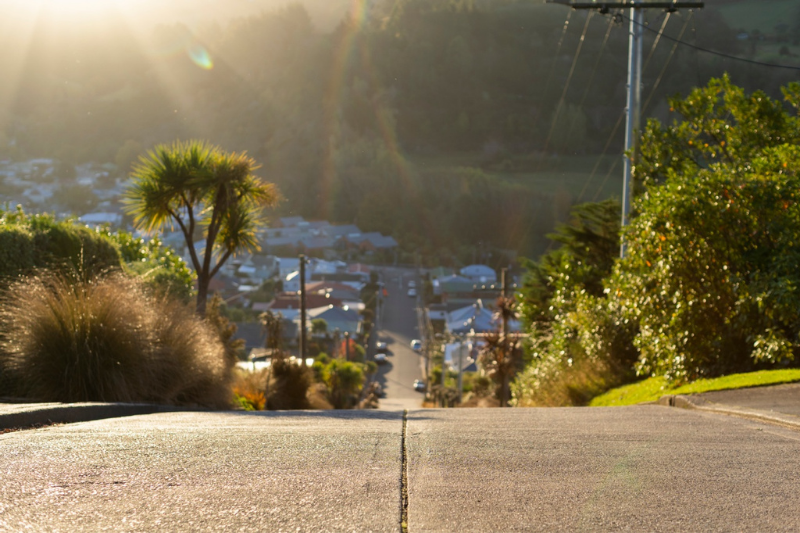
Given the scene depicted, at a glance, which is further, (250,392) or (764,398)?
(250,392)

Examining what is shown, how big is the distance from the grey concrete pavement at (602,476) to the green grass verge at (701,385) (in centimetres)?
269

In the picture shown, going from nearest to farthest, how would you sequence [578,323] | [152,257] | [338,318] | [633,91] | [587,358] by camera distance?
1. [587,358]
2. [578,323]
3. [633,91]
4. [152,257]
5. [338,318]

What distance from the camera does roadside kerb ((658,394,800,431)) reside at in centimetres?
641

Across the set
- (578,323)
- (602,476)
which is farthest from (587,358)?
(602,476)

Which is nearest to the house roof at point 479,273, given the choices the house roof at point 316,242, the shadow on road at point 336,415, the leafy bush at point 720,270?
the house roof at point 316,242

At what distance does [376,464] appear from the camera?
4.50 metres

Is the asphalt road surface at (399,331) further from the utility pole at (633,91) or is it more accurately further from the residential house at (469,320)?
the utility pole at (633,91)

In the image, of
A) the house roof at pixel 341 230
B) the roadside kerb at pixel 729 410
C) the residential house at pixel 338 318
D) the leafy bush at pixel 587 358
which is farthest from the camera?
the house roof at pixel 341 230

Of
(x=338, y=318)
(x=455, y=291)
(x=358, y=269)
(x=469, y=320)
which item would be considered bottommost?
(x=469, y=320)

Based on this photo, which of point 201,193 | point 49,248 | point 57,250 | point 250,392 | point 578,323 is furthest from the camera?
point 201,193

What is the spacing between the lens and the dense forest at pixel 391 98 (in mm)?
44031

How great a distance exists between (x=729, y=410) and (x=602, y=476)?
3.72 metres

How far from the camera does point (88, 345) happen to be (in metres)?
8.20

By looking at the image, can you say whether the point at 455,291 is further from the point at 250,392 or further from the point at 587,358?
the point at 250,392
